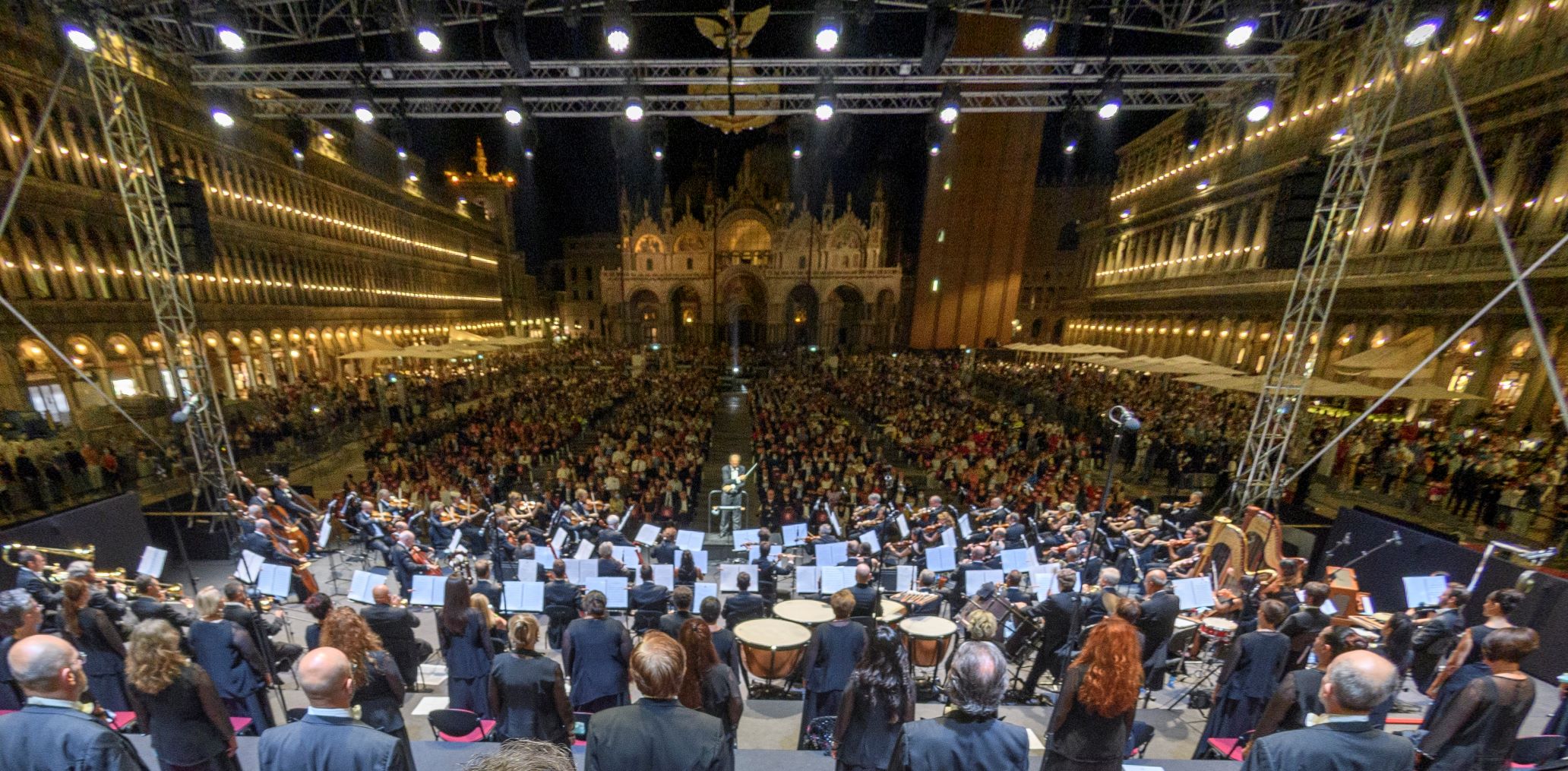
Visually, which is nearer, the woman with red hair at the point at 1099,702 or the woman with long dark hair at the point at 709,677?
the woman with red hair at the point at 1099,702

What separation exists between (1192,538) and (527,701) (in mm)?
10302

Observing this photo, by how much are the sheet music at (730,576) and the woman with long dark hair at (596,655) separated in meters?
3.55

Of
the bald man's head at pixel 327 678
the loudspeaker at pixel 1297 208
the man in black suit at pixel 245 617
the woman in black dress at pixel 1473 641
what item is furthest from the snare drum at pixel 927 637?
the loudspeaker at pixel 1297 208

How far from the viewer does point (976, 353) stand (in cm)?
3778

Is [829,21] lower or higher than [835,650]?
higher

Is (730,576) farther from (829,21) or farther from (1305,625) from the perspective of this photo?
(829,21)

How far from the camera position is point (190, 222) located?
1130cm

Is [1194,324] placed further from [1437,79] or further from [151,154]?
[151,154]

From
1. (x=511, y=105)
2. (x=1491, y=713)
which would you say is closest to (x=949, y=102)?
(x=511, y=105)

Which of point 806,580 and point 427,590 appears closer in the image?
point 427,590

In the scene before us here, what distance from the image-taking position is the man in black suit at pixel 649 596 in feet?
20.5

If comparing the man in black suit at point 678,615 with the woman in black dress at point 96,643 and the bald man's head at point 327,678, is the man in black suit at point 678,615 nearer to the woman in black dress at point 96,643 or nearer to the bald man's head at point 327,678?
the bald man's head at point 327,678

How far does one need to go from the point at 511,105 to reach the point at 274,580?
31.1 ft

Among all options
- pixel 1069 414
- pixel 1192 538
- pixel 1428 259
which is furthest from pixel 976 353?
pixel 1192 538
